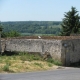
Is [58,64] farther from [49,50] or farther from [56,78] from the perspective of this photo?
[56,78]

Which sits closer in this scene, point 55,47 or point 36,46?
point 55,47

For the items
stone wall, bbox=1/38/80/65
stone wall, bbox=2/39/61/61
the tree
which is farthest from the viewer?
the tree

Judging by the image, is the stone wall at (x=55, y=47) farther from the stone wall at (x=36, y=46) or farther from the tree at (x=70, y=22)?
the tree at (x=70, y=22)

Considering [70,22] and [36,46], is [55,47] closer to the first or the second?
[36,46]

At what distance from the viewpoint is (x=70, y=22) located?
61.9 meters

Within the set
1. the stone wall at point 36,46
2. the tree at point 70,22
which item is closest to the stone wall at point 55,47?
the stone wall at point 36,46

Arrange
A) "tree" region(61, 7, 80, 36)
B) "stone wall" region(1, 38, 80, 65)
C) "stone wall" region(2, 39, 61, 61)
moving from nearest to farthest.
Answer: "stone wall" region(1, 38, 80, 65)
"stone wall" region(2, 39, 61, 61)
"tree" region(61, 7, 80, 36)

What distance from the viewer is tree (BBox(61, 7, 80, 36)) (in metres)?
60.4

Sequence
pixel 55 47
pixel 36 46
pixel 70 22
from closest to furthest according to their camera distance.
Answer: pixel 55 47
pixel 36 46
pixel 70 22

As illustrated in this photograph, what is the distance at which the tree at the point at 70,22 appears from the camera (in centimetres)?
6041

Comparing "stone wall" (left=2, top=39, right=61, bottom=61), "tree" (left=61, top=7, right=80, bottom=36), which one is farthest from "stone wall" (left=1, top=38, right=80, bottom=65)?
"tree" (left=61, top=7, right=80, bottom=36)

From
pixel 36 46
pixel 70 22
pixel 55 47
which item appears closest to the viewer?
pixel 55 47

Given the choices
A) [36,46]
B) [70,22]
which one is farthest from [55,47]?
[70,22]

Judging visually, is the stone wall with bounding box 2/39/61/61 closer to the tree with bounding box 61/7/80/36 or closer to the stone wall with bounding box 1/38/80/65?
the stone wall with bounding box 1/38/80/65
